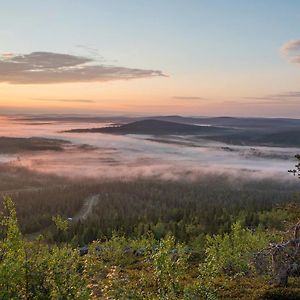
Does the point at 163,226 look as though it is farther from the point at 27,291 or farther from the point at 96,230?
the point at 27,291

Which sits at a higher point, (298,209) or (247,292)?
(298,209)

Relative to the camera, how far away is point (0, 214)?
25656 mm

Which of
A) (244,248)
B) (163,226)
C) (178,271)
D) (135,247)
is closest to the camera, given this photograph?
(178,271)

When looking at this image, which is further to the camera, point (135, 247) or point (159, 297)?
point (135, 247)

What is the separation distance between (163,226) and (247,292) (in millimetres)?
122481

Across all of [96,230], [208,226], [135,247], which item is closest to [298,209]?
[135,247]

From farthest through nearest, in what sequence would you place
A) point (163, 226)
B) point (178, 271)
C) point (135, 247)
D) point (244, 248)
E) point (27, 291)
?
1. point (163, 226)
2. point (135, 247)
3. point (244, 248)
4. point (178, 271)
5. point (27, 291)

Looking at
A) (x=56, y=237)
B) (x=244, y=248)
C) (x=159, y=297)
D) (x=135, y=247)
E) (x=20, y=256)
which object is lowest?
(x=56, y=237)

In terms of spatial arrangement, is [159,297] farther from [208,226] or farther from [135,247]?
[208,226]


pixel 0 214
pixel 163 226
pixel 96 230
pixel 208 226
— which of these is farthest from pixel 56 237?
pixel 0 214

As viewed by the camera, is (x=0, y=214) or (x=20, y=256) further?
(x=0, y=214)

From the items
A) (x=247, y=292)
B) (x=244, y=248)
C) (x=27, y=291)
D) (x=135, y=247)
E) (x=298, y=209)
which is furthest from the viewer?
(x=135, y=247)

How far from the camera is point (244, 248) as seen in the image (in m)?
85.8

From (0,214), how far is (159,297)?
10835mm
